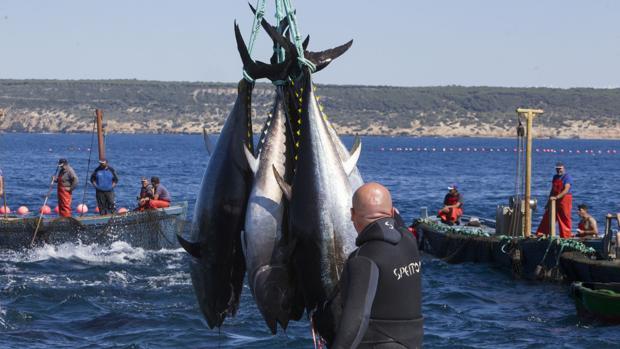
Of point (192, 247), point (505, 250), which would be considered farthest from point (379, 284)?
point (505, 250)

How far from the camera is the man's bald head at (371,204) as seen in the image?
23.0 feet

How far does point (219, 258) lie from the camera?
9.38 meters

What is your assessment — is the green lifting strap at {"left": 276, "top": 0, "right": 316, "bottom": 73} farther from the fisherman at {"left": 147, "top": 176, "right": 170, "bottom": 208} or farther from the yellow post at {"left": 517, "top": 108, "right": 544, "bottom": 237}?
the fisherman at {"left": 147, "top": 176, "right": 170, "bottom": 208}

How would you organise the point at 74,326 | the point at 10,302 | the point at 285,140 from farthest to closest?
the point at 10,302 < the point at 74,326 < the point at 285,140

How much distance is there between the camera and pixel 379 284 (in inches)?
273

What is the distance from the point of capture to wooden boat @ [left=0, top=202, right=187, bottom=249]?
92.7 ft

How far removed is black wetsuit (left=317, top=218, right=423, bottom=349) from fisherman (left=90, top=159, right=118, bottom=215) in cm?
2328

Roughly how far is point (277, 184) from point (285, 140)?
1.69ft

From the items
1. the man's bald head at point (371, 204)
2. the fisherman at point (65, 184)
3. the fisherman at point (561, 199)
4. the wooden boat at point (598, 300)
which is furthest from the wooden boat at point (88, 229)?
the man's bald head at point (371, 204)

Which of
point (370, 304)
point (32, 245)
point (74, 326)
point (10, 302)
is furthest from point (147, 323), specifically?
point (370, 304)

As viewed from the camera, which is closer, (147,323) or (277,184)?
(277,184)

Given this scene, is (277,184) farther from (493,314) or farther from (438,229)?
(438,229)

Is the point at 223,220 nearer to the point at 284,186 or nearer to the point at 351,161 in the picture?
the point at 284,186

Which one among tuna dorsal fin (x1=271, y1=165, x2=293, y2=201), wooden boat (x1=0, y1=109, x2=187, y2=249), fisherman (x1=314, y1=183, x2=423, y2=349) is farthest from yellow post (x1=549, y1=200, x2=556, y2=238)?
fisherman (x1=314, y1=183, x2=423, y2=349)
